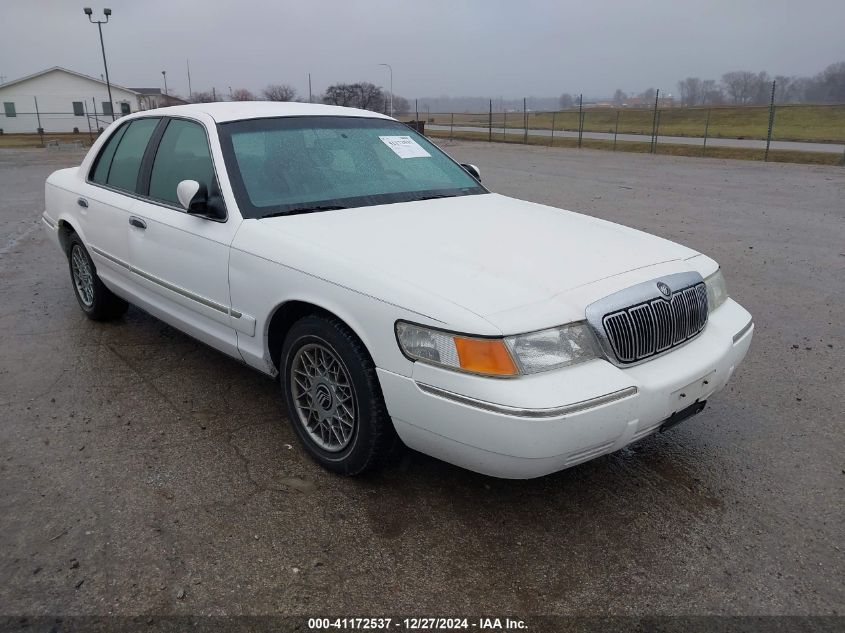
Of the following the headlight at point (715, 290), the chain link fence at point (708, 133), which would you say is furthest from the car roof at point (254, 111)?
the chain link fence at point (708, 133)

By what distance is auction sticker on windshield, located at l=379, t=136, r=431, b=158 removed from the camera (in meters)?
4.28

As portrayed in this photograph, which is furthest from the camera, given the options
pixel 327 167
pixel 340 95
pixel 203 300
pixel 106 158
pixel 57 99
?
pixel 57 99

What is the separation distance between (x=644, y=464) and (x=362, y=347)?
153 centimetres

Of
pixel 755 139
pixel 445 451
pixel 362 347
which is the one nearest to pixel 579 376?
pixel 445 451

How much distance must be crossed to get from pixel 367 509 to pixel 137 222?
2352mm

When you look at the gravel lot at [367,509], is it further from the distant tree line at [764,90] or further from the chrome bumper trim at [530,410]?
the distant tree line at [764,90]

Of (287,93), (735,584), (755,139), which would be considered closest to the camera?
(735,584)

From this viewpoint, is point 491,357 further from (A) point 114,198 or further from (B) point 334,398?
(A) point 114,198

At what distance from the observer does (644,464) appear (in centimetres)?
337

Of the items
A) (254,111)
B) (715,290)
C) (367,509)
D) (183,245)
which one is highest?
(254,111)

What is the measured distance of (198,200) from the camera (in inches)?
139

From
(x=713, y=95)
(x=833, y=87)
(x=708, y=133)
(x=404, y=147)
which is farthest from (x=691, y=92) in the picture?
(x=404, y=147)

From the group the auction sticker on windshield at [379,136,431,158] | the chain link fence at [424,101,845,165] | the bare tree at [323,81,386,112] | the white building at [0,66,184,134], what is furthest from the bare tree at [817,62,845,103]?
the auction sticker on windshield at [379,136,431,158]

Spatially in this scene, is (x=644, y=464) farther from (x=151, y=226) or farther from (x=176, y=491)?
(x=151, y=226)
